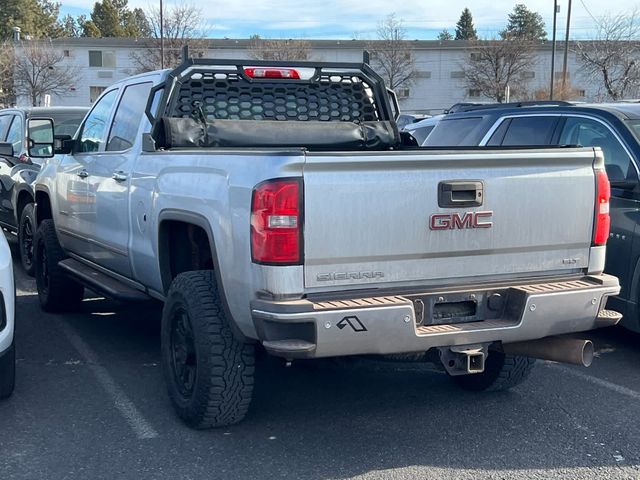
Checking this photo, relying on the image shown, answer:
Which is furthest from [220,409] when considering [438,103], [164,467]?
[438,103]

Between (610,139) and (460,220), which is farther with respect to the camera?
(610,139)

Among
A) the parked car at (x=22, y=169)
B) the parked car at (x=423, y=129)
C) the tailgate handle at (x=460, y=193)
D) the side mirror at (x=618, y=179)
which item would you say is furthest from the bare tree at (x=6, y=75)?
the tailgate handle at (x=460, y=193)

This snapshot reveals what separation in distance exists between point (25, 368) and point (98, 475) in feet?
6.62

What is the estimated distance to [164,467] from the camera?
4.12 m

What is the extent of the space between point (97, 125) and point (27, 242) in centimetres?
239

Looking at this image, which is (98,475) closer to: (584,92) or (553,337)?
(553,337)

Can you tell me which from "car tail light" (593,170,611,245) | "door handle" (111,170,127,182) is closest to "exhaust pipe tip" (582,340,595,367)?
"car tail light" (593,170,611,245)

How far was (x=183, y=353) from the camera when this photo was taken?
468 centimetres

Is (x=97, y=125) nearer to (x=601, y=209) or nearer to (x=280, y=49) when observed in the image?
(x=601, y=209)

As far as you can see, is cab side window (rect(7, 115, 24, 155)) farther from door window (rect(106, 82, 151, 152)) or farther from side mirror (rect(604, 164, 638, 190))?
side mirror (rect(604, 164, 638, 190))

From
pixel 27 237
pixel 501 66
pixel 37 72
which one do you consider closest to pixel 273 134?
pixel 27 237

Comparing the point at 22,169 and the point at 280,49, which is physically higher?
the point at 280,49

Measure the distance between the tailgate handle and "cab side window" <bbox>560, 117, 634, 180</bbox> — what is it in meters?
2.41

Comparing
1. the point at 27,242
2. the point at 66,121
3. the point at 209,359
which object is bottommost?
the point at 27,242
